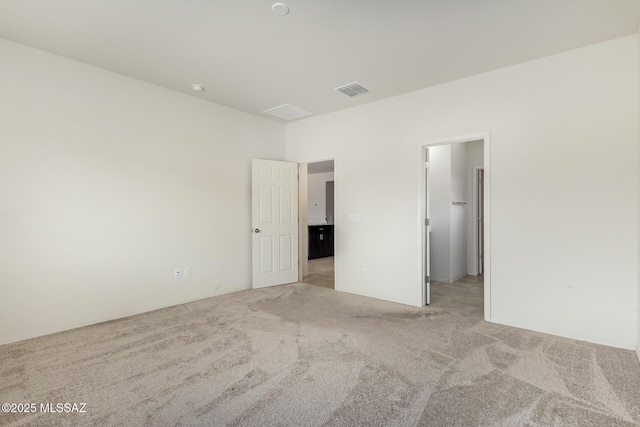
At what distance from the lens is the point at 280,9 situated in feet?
7.22

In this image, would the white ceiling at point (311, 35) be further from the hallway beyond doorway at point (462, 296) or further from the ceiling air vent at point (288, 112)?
the hallway beyond doorway at point (462, 296)

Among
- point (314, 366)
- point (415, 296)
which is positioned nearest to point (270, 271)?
point (415, 296)

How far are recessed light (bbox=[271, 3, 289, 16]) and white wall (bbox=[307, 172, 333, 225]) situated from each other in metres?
6.60

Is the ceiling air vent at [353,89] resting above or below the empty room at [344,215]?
above

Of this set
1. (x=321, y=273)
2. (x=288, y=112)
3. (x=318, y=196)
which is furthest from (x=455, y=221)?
(x=318, y=196)

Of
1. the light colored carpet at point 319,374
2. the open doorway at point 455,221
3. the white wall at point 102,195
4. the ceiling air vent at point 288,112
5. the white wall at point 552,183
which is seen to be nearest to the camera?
the light colored carpet at point 319,374

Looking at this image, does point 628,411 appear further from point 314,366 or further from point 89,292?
point 89,292

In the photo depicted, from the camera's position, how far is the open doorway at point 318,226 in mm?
5418

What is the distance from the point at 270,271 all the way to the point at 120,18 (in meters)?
3.52

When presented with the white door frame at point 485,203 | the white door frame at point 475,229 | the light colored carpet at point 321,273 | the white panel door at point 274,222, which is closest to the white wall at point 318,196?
the light colored carpet at point 321,273

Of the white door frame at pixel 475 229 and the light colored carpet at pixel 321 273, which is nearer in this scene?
the light colored carpet at pixel 321 273

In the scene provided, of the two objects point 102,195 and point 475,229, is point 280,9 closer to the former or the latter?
point 102,195

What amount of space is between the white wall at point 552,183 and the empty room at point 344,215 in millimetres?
18

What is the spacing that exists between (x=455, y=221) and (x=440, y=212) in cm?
35
